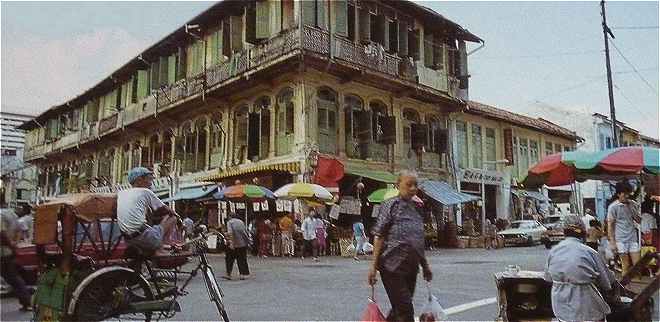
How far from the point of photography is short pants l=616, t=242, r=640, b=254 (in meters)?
7.24

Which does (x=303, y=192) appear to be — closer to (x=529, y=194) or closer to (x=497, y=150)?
(x=497, y=150)

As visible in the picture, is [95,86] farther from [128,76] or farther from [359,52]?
[359,52]

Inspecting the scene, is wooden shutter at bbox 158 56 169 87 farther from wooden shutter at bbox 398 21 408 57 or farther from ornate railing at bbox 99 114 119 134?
wooden shutter at bbox 398 21 408 57

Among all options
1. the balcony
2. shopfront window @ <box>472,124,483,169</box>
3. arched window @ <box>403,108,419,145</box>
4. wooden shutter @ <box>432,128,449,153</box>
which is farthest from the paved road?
shopfront window @ <box>472,124,483,169</box>

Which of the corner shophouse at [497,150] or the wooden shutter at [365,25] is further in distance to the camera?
the corner shophouse at [497,150]

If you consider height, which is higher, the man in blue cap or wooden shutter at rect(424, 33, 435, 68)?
wooden shutter at rect(424, 33, 435, 68)

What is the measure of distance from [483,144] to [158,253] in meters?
20.2

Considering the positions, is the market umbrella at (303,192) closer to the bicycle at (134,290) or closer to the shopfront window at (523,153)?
the bicycle at (134,290)

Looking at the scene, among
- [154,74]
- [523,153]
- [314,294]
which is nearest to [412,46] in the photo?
[523,153]

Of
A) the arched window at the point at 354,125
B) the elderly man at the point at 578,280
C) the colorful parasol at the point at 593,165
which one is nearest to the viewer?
the elderly man at the point at 578,280

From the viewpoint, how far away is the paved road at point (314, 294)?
5922 mm

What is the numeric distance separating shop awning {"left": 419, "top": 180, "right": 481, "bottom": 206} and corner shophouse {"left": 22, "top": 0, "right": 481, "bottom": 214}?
0.77m

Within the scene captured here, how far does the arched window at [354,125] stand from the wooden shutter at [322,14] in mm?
2639

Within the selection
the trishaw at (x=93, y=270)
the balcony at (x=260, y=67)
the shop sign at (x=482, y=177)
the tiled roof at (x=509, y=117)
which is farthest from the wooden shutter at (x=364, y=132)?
the trishaw at (x=93, y=270)
